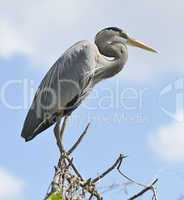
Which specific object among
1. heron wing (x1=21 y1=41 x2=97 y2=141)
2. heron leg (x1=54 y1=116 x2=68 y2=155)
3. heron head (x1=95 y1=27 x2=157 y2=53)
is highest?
heron head (x1=95 y1=27 x2=157 y2=53)

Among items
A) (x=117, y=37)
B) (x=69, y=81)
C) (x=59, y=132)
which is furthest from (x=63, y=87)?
(x=117, y=37)

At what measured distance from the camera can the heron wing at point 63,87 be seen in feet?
17.8

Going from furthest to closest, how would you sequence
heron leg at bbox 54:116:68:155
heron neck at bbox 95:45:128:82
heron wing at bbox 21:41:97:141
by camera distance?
heron neck at bbox 95:45:128:82
heron wing at bbox 21:41:97:141
heron leg at bbox 54:116:68:155

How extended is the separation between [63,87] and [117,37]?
979 millimetres

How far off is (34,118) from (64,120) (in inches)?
13.4

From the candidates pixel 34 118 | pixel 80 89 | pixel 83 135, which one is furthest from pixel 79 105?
pixel 83 135

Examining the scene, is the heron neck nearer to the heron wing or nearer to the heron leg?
the heron wing

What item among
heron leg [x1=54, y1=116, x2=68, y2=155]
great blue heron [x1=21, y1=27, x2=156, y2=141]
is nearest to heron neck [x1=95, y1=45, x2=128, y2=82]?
great blue heron [x1=21, y1=27, x2=156, y2=141]

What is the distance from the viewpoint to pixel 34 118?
5.39 metres

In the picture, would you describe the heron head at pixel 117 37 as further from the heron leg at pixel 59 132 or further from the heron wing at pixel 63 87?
the heron leg at pixel 59 132

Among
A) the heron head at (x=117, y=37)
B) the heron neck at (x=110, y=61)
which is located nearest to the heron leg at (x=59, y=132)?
the heron neck at (x=110, y=61)

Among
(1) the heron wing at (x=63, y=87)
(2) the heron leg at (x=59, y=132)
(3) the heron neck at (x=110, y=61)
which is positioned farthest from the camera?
(3) the heron neck at (x=110, y=61)

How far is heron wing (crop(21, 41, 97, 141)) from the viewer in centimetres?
543

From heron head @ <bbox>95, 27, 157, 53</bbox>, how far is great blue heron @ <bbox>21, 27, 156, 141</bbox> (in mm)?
78
